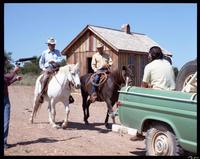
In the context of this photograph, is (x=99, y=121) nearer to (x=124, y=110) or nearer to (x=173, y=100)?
(x=124, y=110)

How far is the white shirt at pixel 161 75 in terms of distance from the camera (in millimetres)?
6957

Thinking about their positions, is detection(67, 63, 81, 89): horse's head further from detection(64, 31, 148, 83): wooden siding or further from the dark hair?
detection(64, 31, 148, 83): wooden siding

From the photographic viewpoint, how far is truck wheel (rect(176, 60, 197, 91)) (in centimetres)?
702

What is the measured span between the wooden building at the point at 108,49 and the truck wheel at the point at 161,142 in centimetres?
1563

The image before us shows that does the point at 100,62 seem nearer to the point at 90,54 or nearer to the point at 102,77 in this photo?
the point at 102,77

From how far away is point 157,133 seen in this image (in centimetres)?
635

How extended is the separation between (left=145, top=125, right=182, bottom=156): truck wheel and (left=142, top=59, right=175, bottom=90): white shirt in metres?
0.97

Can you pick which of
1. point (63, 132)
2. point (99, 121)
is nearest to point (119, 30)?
point (99, 121)

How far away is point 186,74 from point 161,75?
62 centimetres

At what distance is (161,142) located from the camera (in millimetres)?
6207

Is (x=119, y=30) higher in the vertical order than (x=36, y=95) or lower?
higher

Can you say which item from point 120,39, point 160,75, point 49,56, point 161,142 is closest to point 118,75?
point 49,56

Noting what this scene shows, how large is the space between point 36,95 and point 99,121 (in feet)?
8.34

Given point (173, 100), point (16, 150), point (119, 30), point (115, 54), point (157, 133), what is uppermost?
point (119, 30)
